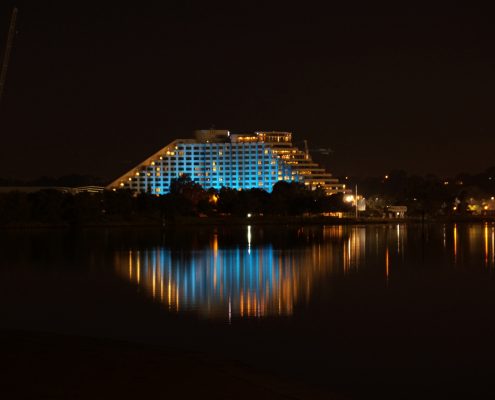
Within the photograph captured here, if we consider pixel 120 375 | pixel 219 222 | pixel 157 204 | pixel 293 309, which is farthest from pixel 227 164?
pixel 120 375

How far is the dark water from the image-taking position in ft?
51.6

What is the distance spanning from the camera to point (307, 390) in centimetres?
1233

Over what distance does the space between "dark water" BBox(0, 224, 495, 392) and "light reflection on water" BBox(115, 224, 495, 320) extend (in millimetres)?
80

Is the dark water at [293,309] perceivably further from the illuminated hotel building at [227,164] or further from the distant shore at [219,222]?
the illuminated hotel building at [227,164]

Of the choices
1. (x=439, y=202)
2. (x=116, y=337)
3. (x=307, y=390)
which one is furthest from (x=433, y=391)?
(x=439, y=202)

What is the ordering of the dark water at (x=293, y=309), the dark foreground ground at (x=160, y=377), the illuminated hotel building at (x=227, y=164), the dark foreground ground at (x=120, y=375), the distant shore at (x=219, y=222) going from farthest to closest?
the illuminated hotel building at (x=227, y=164)
the distant shore at (x=219, y=222)
the dark water at (x=293, y=309)
the dark foreground ground at (x=160, y=377)
the dark foreground ground at (x=120, y=375)

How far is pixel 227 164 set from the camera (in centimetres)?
16925

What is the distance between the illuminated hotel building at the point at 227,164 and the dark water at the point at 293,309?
4810 inches

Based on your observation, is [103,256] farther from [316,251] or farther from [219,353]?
[219,353]

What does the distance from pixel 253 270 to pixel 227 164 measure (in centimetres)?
13397

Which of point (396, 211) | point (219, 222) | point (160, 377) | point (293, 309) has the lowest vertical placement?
point (293, 309)

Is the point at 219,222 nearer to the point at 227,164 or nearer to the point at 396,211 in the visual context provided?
the point at 396,211

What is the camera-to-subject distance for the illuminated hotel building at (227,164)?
164750 millimetres

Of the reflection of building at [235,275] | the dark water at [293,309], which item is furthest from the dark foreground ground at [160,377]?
the reflection of building at [235,275]
